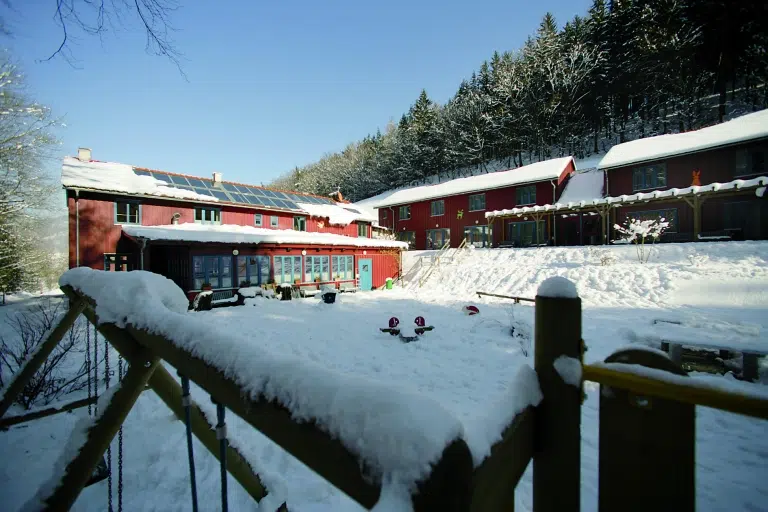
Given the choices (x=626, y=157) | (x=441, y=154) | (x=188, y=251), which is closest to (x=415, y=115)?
(x=441, y=154)

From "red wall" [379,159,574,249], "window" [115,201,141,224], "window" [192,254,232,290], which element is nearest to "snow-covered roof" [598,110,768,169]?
"red wall" [379,159,574,249]

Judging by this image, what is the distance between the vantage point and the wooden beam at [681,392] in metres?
0.74

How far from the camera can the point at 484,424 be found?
690mm

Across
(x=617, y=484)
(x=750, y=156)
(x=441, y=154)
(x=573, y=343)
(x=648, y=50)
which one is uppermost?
(x=648, y=50)

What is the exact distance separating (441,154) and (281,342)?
150ft

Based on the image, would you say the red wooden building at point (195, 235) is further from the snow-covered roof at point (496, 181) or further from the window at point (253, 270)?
the snow-covered roof at point (496, 181)

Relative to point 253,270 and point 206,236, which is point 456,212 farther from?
point 206,236

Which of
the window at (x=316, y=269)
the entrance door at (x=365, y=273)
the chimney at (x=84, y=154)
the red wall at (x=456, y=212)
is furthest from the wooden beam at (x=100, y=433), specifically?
the red wall at (x=456, y=212)

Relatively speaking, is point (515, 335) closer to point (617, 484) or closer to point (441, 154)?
point (617, 484)

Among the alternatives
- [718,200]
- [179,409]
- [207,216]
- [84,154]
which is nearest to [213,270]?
[207,216]

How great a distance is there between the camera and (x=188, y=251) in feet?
45.6

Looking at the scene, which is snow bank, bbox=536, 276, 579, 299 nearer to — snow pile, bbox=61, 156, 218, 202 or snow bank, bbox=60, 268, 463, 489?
snow bank, bbox=60, 268, 463, 489

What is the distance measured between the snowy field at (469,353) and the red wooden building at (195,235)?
2.75 m

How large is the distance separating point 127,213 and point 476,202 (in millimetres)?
24403
